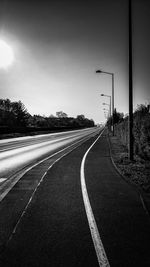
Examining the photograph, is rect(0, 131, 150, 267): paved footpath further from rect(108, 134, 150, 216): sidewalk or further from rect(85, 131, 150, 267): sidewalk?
rect(108, 134, 150, 216): sidewalk

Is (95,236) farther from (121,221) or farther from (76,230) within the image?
(121,221)

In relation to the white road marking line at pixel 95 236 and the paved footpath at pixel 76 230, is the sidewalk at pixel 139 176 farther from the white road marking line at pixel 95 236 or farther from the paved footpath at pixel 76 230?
the white road marking line at pixel 95 236

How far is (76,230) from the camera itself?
4660 mm

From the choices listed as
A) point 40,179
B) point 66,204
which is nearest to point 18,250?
point 66,204

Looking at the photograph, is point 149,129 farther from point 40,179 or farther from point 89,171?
point 40,179

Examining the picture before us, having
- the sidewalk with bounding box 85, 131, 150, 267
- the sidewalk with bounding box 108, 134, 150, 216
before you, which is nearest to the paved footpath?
the sidewalk with bounding box 85, 131, 150, 267

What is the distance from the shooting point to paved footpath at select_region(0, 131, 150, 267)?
11.9ft

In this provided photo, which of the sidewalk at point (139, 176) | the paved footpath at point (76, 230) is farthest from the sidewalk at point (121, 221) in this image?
the sidewalk at point (139, 176)

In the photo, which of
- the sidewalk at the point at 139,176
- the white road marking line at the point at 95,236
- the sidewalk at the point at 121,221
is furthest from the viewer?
the sidewalk at the point at 139,176

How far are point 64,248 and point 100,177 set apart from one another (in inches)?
226

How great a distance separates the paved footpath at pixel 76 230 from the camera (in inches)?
143

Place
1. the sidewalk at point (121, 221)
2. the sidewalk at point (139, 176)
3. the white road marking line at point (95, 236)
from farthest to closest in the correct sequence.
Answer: the sidewalk at point (139, 176) → the sidewalk at point (121, 221) → the white road marking line at point (95, 236)

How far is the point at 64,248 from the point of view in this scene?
3947mm

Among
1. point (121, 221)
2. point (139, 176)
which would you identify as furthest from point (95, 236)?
point (139, 176)
